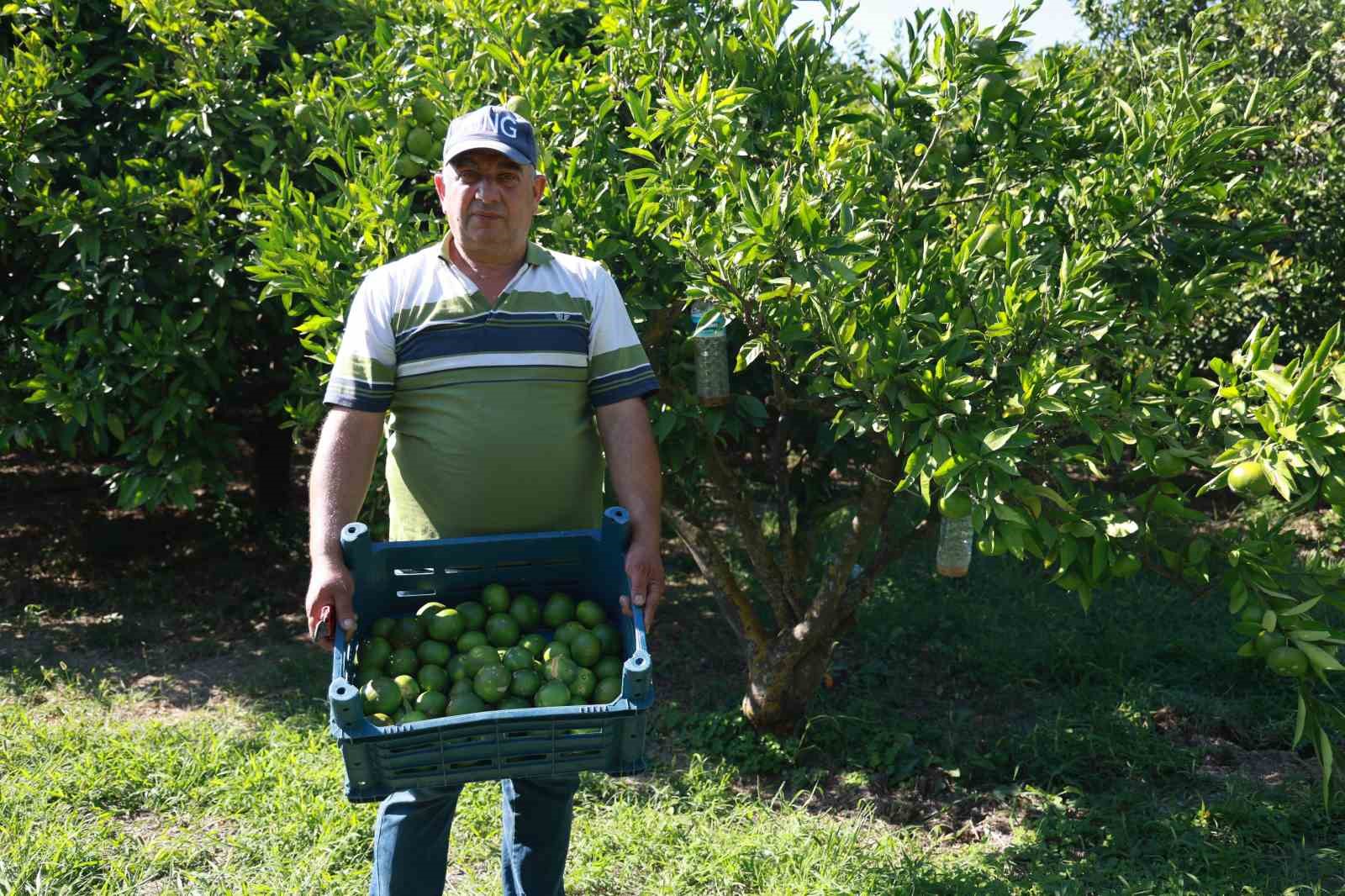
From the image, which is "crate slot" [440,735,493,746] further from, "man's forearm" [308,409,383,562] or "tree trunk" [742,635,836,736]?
"tree trunk" [742,635,836,736]

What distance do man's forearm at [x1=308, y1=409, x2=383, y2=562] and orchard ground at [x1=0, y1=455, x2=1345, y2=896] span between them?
1.32 meters

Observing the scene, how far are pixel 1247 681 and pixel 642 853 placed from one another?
9.42 ft

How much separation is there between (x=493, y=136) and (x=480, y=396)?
585mm

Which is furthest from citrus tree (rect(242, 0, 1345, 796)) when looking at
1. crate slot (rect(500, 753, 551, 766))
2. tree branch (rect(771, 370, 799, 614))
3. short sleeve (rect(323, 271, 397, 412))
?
crate slot (rect(500, 753, 551, 766))

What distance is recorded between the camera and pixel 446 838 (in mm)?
2760

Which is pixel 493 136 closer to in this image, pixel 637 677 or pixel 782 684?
pixel 637 677

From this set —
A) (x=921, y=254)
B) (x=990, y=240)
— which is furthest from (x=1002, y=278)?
(x=921, y=254)

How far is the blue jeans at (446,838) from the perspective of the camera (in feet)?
8.71

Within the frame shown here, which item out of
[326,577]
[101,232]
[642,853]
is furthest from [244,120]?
[642,853]

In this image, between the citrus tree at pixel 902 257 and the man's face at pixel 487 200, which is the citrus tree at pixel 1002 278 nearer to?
the citrus tree at pixel 902 257

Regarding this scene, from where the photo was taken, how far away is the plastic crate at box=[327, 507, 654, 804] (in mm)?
2178

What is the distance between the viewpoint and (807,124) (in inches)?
126

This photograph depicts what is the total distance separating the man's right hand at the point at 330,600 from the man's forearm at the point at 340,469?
0.10 metres

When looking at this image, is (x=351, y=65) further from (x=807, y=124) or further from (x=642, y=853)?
(x=642, y=853)
